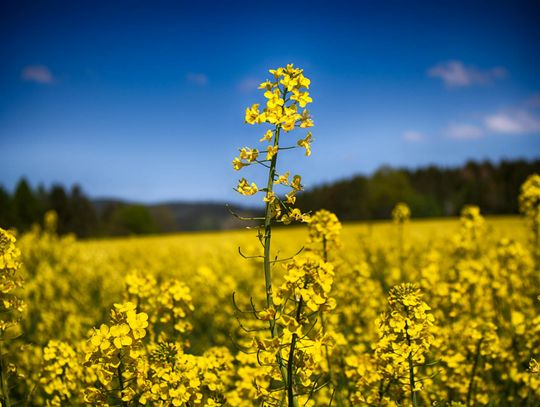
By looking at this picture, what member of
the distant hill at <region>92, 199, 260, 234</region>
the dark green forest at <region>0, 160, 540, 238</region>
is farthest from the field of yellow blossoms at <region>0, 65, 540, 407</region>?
the dark green forest at <region>0, 160, 540, 238</region>

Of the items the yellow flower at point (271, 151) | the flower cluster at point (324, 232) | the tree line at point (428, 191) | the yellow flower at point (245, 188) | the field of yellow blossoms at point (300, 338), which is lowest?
the field of yellow blossoms at point (300, 338)

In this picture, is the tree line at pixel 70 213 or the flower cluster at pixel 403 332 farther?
the tree line at pixel 70 213

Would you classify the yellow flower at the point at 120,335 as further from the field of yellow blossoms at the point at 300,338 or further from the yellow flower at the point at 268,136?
the yellow flower at the point at 268,136

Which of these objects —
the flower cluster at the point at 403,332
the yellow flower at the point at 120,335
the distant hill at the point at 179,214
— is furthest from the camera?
the distant hill at the point at 179,214

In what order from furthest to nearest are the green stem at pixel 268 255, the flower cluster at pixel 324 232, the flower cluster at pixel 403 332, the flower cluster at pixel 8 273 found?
the flower cluster at pixel 324 232
the flower cluster at pixel 8 273
the flower cluster at pixel 403 332
the green stem at pixel 268 255

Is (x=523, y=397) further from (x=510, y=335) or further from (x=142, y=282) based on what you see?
(x=142, y=282)

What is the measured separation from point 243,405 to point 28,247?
530 inches

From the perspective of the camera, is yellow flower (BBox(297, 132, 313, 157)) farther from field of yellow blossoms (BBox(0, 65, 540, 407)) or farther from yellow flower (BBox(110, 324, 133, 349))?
yellow flower (BBox(110, 324, 133, 349))

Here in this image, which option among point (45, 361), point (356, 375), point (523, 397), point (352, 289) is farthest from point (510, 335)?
point (45, 361)

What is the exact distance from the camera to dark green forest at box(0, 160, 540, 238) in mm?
52406

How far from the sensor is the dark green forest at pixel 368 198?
172 ft

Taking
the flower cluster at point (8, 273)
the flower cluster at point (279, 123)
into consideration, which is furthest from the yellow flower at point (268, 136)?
the flower cluster at point (8, 273)

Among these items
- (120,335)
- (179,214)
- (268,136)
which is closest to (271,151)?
(268,136)

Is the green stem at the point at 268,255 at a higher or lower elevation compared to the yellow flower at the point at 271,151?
lower
